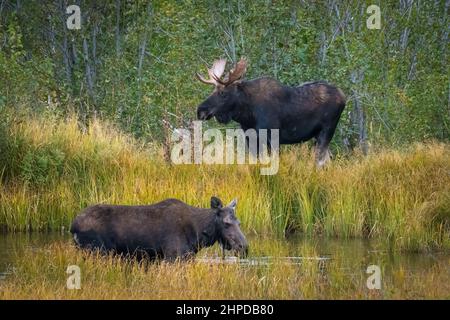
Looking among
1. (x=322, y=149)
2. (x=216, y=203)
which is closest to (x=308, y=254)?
(x=216, y=203)

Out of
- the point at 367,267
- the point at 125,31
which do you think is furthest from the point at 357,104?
the point at 367,267

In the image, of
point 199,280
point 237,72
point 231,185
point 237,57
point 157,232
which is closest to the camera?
point 199,280

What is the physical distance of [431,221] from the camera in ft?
50.2

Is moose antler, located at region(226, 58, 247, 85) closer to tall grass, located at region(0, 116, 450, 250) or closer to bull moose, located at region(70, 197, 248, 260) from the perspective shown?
tall grass, located at region(0, 116, 450, 250)

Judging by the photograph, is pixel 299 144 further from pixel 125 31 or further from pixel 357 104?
pixel 125 31

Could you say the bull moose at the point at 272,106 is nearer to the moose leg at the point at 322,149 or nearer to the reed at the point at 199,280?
the moose leg at the point at 322,149

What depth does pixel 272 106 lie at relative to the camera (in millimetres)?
19312

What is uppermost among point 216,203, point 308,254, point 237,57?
point 237,57

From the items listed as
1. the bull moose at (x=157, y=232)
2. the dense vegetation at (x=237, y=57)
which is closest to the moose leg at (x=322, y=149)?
the dense vegetation at (x=237, y=57)

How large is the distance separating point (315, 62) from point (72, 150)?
695cm

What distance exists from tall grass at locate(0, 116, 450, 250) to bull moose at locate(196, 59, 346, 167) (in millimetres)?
870

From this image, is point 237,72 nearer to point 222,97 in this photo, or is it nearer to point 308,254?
point 222,97

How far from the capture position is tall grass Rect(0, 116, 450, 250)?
1688cm

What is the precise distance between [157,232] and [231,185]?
14.0 feet
